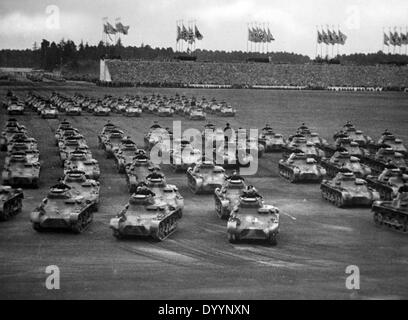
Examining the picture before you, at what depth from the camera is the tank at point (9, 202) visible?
3334 centimetres

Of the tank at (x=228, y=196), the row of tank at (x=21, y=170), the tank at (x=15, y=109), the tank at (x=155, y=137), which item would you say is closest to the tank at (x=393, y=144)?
the tank at (x=155, y=137)

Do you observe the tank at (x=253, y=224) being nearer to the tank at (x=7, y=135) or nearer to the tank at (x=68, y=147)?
the tank at (x=68, y=147)

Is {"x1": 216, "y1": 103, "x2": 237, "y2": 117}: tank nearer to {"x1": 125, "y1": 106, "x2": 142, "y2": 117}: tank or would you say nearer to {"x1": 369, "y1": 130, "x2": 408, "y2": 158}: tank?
{"x1": 125, "y1": 106, "x2": 142, "y2": 117}: tank

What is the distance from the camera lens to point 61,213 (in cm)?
3134

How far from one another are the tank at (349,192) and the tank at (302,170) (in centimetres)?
604

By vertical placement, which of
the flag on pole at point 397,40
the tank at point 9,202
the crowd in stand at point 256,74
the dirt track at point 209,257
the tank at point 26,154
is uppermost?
the flag on pole at point 397,40

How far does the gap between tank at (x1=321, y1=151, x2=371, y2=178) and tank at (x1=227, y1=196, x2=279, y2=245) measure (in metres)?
17.2

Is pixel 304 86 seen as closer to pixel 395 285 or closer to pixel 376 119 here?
pixel 376 119

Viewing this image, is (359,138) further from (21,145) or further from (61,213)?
(61,213)

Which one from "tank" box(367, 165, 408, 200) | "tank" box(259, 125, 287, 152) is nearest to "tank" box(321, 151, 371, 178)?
"tank" box(367, 165, 408, 200)

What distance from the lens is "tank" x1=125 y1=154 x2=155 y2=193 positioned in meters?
41.5

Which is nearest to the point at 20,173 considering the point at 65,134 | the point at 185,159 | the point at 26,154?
the point at 26,154

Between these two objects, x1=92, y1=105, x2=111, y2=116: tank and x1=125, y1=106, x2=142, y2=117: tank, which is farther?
x1=125, y1=106, x2=142, y2=117: tank

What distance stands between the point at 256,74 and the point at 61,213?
471 feet
